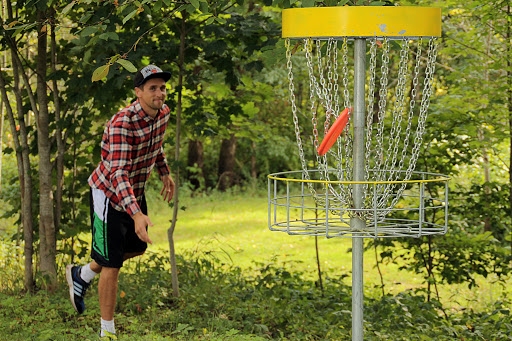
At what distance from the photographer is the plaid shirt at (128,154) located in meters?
5.50

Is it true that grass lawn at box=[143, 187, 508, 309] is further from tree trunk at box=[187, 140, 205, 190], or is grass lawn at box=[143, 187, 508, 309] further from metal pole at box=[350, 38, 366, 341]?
metal pole at box=[350, 38, 366, 341]

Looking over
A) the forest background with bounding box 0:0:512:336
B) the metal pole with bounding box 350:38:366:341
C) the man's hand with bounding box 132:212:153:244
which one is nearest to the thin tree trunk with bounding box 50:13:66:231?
the forest background with bounding box 0:0:512:336

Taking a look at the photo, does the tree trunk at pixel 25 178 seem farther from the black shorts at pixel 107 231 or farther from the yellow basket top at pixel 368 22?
the yellow basket top at pixel 368 22

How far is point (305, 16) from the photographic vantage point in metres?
3.63

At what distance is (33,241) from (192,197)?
1205 centimetres

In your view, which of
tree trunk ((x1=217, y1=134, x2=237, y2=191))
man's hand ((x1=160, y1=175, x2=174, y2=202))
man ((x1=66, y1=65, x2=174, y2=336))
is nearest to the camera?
man ((x1=66, y1=65, x2=174, y2=336))

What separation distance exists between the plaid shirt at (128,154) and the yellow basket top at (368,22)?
7.09 feet

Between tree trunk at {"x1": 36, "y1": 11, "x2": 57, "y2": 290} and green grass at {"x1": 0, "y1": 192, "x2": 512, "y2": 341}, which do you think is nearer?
green grass at {"x1": 0, "y1": 192, "x2": 512, "y2": 341}

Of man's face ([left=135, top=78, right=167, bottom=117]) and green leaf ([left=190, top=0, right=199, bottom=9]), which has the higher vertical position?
green leaf ([left=190, top=0, right=199, bottom=9])

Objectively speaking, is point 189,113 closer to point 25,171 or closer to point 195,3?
point 25,171

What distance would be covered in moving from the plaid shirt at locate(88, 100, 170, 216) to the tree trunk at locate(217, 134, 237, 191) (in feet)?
47.2

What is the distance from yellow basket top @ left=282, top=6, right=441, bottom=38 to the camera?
3547 mm

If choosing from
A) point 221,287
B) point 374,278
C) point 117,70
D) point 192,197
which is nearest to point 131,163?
point 117,70

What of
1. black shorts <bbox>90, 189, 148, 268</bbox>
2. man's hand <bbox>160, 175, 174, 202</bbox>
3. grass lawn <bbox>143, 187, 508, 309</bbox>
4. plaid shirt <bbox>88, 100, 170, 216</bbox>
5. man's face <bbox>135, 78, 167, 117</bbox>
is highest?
man's face <bbox>135, 78, 167, 117</bbox>
